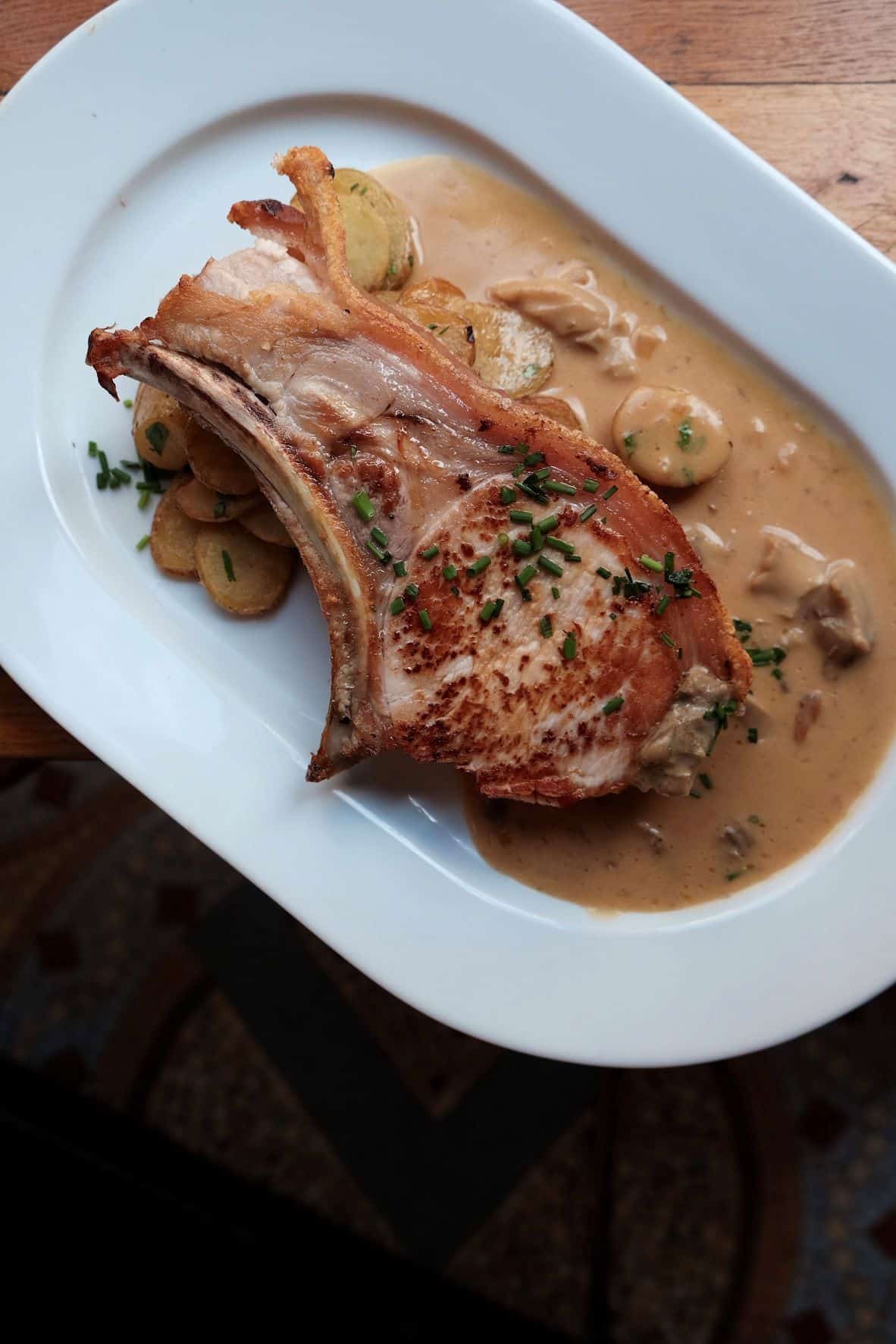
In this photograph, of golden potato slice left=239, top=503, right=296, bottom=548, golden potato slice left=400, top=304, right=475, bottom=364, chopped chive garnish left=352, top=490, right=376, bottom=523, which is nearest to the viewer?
chopped chive garnish left=352, top=490, right=376, bottom=523

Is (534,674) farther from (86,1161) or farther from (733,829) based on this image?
(86,1161)

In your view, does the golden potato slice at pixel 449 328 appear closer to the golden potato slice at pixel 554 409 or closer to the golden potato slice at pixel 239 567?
the golden potato slice at pixel 554 409

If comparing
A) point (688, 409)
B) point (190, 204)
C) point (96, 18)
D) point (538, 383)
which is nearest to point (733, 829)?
point (688, 409)

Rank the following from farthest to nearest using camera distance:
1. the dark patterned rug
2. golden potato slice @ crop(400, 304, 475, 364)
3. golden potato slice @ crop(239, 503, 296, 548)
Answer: the dark patterned rug, golden potato slice @ crop(239, 503, 296, 548), golden potato slice @ crop(400, 304, 475, 364)

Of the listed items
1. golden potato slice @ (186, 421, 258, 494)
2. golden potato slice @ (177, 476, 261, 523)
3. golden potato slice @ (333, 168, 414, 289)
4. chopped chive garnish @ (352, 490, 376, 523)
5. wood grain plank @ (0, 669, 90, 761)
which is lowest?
wood grain plank @ (0, 669, 90, 761)

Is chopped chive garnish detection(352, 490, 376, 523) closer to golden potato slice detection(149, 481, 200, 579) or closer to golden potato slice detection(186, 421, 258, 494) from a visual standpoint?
golden potato slice detection(186, 421, 258, 494)

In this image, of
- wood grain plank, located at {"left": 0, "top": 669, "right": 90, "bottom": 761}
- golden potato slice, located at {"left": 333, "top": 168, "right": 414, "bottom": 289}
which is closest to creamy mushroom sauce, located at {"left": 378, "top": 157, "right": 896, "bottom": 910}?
golden potato slice, located at {"left": 333, "top": 168, "right": 414, "bottom": 289}
